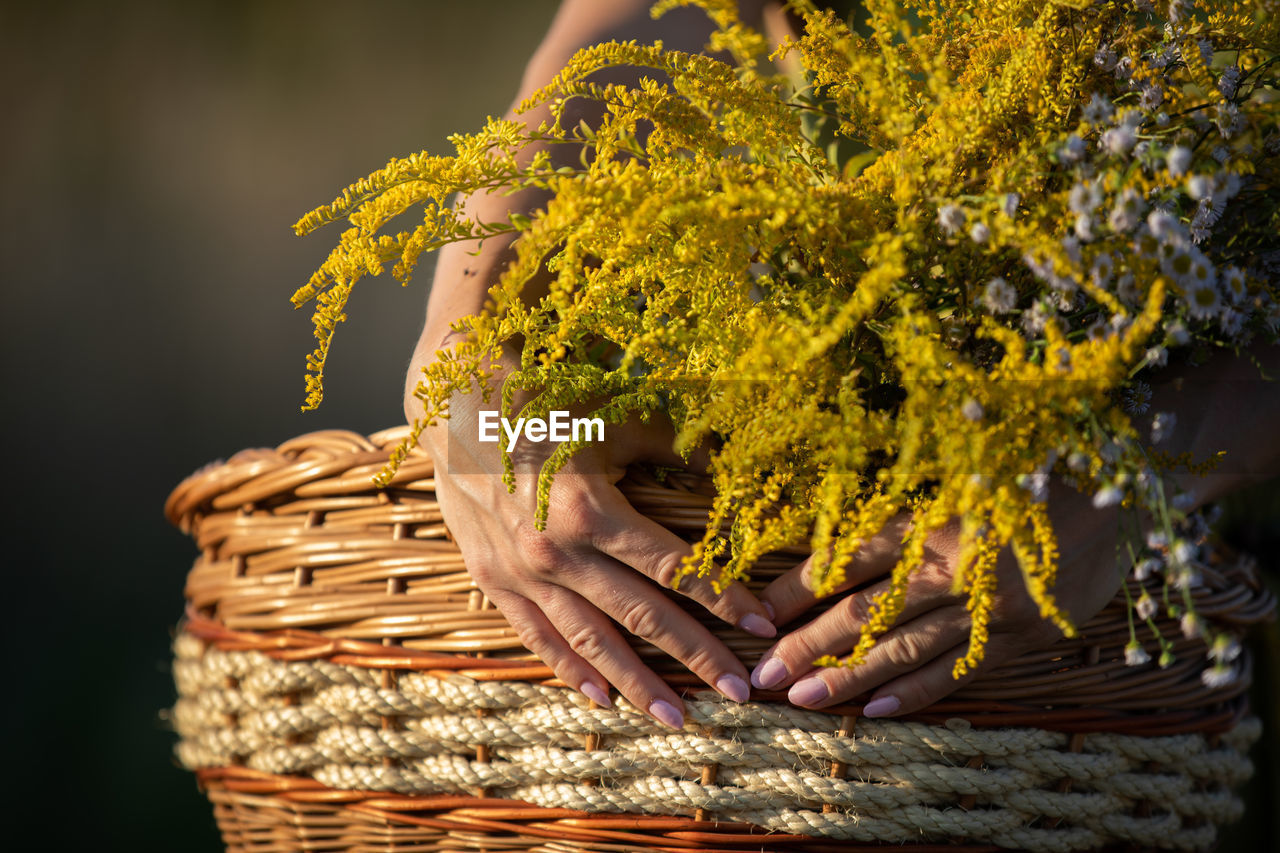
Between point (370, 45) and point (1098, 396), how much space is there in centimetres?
230

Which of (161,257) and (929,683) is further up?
(161,257)

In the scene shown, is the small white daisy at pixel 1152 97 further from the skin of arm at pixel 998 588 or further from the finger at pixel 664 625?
the finger at pixel 664 625

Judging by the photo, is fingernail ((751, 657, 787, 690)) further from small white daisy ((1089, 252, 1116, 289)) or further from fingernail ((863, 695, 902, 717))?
small white daisy ((1089, 252, 1116, 289))

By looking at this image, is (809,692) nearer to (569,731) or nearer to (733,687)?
(733,687)

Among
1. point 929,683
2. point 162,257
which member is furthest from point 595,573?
point 162,257

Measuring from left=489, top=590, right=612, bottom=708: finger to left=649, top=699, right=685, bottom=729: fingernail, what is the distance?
31 millimetres

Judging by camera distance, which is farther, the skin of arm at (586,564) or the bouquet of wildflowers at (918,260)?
the skin of arm at (586,564)

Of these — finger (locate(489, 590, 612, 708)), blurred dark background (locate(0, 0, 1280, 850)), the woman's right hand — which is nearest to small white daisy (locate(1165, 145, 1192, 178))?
the woman's right hand

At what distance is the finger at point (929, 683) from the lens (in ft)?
1.66

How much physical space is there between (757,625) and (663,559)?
2.7 inches

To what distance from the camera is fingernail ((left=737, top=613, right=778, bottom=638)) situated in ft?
1.69

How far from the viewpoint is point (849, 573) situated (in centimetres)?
50

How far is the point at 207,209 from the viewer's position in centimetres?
213

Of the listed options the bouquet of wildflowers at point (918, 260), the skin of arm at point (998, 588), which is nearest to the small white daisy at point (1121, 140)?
the bouquet of wildflowers at point (918, 260)
